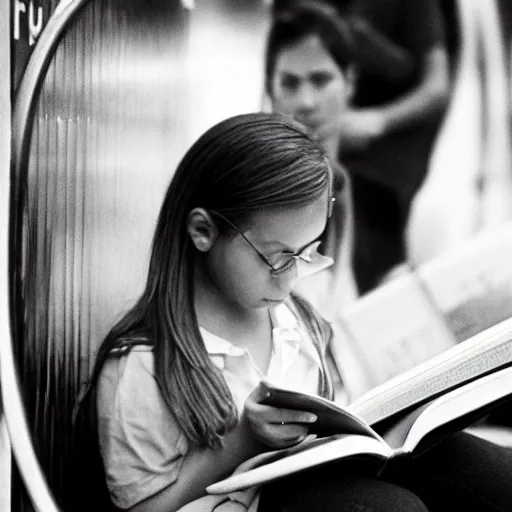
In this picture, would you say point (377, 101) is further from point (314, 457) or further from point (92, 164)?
point (314, 457)

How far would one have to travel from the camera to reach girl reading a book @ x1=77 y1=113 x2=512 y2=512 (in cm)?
101

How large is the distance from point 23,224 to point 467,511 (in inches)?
26.5

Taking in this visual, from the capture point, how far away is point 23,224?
1.03 metres

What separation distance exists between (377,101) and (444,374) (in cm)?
49

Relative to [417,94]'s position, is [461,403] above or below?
below

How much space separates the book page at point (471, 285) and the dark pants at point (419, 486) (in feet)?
0.76

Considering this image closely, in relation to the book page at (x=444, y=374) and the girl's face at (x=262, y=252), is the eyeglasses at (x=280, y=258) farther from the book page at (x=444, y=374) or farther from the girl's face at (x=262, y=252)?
the book page at (x=444, y=374)

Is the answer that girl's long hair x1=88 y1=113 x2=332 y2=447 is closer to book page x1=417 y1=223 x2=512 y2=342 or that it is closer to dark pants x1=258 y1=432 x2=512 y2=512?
dark pants x1=258 y1=432 x2=512 y2=512

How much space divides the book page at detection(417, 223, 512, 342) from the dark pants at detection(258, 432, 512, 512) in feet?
0.76

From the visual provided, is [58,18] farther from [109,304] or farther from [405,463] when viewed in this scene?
[405,463]

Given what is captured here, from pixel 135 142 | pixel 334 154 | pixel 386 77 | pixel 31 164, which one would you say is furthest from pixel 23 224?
pixel 386 77

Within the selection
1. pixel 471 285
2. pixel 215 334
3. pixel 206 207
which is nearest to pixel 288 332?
pixel 215 334

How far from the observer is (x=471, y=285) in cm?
131

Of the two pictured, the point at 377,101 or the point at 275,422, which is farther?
the point at 377,101
